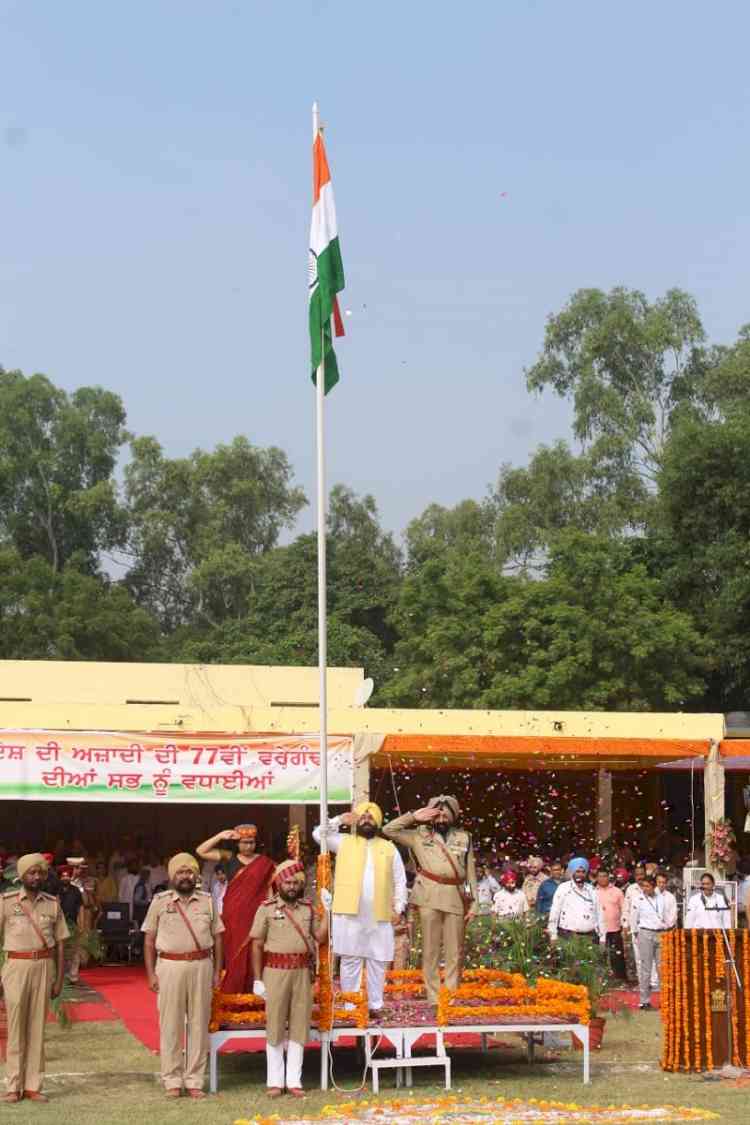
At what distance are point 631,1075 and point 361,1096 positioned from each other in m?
2.06

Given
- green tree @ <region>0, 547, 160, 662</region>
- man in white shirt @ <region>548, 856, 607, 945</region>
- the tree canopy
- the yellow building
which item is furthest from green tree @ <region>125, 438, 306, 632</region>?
man in white shirt @ <region>548, 856, 607, 945</region>

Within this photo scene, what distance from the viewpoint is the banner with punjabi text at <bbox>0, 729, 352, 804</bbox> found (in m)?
16.8

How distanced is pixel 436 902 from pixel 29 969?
2878 mm

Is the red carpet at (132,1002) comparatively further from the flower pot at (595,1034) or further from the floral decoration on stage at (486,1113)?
the flower pot at (595,1034)

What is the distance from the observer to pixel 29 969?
9.90 meters

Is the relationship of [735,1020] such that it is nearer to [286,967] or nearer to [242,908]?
[286,967]

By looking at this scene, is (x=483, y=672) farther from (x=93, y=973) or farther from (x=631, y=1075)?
(x=631, y=1075)

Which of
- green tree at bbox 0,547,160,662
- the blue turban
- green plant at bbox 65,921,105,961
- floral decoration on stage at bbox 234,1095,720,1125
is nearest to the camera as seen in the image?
floral decoration on stage at bbox 234,1095,720,1125

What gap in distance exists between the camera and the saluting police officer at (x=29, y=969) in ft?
31.9

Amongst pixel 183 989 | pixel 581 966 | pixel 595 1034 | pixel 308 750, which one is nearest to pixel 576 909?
pixel 581 966

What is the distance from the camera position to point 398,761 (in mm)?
18719

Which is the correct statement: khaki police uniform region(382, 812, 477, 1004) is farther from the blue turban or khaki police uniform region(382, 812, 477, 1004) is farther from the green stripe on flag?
the blue turban

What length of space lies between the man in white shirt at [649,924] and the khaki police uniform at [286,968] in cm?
628

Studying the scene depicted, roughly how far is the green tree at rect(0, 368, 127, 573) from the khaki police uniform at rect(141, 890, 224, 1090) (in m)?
44.0
